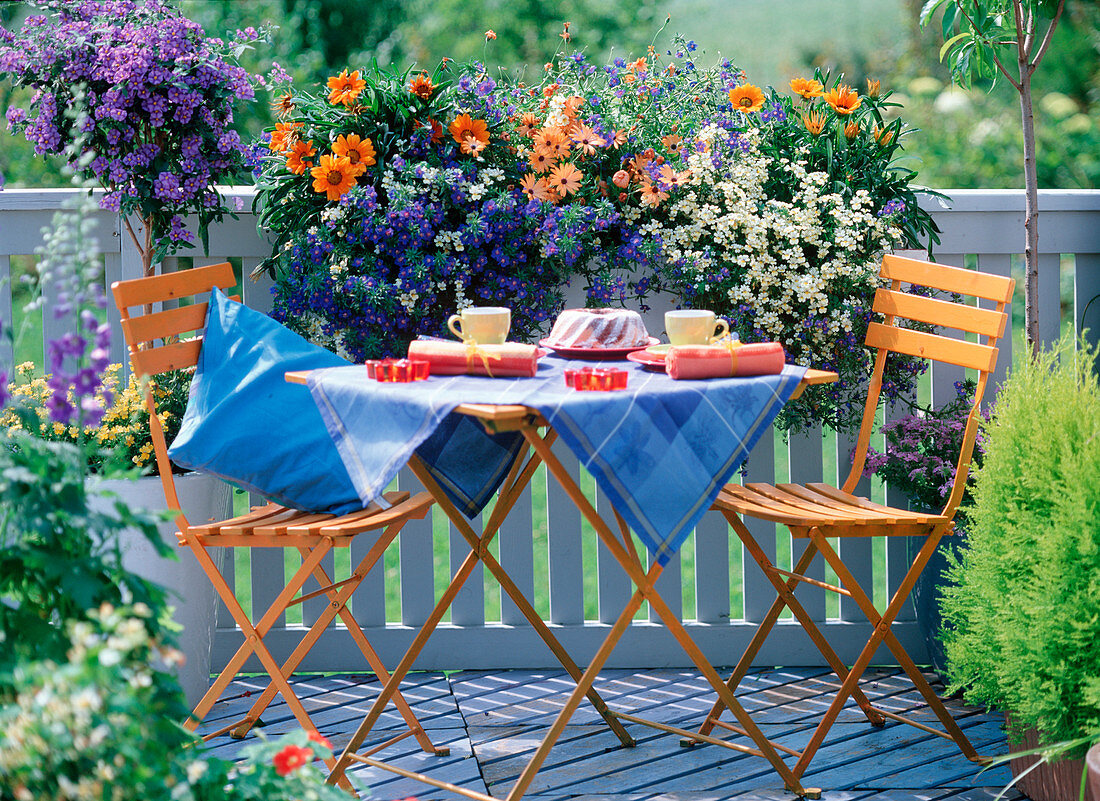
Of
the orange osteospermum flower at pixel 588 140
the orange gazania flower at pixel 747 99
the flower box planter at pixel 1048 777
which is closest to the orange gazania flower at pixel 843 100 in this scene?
the orange gazania flower at pixel 747 99

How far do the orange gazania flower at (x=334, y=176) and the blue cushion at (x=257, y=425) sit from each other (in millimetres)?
424

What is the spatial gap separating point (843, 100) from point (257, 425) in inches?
72.3

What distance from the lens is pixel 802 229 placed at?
3.10 metres

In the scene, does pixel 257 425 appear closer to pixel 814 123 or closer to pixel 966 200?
pixel 814 123

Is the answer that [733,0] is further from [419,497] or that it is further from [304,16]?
[419,497]

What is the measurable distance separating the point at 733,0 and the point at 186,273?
13.3 meters

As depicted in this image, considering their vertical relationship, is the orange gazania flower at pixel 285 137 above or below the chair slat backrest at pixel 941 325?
above

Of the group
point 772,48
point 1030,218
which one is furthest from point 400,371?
point 772,48

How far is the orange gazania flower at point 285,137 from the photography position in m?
3.19

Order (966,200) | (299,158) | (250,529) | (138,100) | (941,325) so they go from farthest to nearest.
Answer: (966,200), (299,158), (138,100), (941,325), (250,529)

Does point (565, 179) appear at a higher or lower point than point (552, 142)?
lower

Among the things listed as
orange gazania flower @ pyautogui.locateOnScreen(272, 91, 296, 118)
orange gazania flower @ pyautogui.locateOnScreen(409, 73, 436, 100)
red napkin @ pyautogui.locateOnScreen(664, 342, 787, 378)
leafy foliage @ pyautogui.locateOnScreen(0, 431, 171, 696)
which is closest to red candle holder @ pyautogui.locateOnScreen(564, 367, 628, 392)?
red napkin @ pyautogui.locateOnScreen(664, 342, 787, 378)

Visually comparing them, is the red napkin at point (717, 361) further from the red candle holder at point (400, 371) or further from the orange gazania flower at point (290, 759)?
the orange gazania flower at point (290, 759)

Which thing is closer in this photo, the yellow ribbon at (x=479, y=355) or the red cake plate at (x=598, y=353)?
the yellow ribbon at (x=479, y=355)
